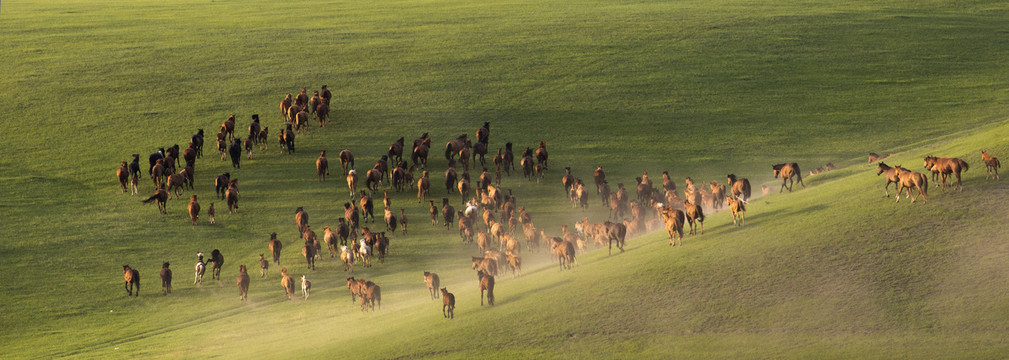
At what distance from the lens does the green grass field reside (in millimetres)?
22312

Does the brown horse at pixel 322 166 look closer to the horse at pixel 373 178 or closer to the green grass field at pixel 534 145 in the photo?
the green grass field at pixel 534 145

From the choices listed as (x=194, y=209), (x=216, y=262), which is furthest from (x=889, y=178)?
(x=194, y=209)

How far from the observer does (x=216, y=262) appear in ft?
109

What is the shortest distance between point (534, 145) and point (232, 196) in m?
14.4

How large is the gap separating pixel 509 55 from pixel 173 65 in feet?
64.3

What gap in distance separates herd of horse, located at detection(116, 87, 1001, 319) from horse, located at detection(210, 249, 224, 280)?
0.04m

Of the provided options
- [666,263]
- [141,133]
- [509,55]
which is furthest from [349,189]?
[509,55]

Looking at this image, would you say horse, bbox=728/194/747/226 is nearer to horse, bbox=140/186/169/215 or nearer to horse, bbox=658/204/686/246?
horse, bbox=658/204/686/246

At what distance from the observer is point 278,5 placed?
84625 millimetres

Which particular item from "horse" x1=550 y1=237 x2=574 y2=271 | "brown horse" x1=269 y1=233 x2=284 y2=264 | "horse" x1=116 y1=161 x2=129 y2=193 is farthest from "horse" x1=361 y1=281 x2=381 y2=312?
"horse" x1=116 y1=161 x2=129 y2=193

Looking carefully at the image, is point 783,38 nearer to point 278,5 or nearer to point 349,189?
point 349,189

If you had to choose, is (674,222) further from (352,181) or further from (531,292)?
(352,181)

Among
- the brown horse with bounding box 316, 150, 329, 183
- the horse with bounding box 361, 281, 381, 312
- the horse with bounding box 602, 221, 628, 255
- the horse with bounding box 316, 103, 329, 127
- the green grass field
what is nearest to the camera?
the green grass field

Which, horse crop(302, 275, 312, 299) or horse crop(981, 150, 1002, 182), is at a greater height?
horse crop(981, 150, 1002, 182)
